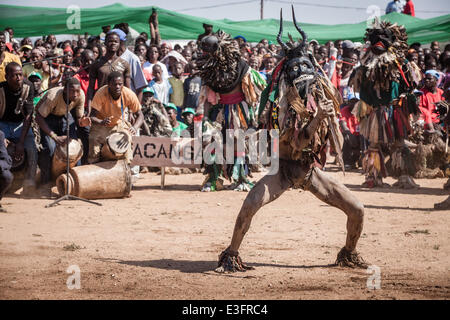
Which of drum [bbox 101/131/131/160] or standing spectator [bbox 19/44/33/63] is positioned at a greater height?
standing spectator [bbox 19/44/33/63]

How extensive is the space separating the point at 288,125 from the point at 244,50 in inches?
383

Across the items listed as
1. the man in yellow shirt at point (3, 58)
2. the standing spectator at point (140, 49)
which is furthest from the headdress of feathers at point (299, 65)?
the standing spectator at point (140, 49)

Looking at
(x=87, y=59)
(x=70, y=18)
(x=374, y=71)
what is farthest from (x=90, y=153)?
(x=70, y=18)

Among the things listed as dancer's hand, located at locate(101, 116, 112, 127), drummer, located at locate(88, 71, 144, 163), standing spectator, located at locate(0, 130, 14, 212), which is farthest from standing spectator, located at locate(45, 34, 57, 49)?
standing spectator, located at locate(0, 130, 14, 212)

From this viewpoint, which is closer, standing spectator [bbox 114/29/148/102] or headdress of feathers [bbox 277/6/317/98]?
headdress of feathers [bbox 277/6/317/98]

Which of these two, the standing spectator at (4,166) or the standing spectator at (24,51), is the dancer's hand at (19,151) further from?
the standing spectator at (24,51)

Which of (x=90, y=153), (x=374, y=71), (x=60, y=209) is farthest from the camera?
(x=374, y=71)

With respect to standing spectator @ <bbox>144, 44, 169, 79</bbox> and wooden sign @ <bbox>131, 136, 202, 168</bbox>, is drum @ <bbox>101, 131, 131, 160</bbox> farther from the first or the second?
standing spectator @ <bbox>144, 44, 169, 79</bbox>

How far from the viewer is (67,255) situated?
677 cm

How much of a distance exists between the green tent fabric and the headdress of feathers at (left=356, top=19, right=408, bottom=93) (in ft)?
19.1

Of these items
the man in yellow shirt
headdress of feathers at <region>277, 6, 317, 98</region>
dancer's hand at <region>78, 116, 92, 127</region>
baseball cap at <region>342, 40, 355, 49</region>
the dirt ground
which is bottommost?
the dirt ground

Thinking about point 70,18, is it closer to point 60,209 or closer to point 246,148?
point 246,148

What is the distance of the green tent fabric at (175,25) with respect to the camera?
1614 cm

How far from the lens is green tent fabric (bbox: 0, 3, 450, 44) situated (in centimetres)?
1614
